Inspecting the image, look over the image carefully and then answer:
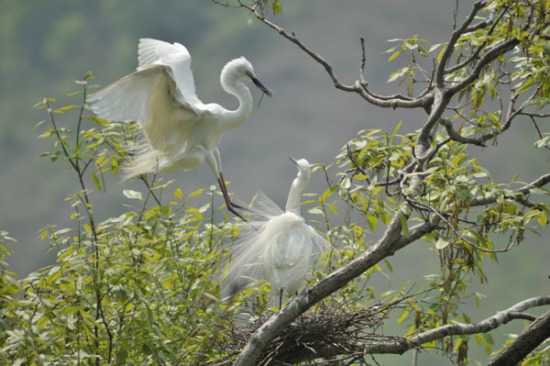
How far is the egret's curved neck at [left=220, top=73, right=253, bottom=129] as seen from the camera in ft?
10.5

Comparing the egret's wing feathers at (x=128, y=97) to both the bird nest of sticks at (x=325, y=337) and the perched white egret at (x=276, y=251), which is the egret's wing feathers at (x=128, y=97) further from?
the bird nest of sticks at (x=325, y=337)

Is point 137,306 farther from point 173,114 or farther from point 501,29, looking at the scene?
point 501,29

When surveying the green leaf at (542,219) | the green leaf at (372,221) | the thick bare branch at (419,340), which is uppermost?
the green leaf at (372,221)

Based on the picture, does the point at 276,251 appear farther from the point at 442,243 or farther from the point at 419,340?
the point at 442,243

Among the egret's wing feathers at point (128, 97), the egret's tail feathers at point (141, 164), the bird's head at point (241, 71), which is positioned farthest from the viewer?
the bird's head at point (241, 71)

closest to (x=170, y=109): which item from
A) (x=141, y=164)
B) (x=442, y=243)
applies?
(x=141, y=164)

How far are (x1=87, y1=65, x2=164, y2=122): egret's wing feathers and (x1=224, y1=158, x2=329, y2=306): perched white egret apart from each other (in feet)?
1.98

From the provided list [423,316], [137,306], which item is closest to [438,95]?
[423,316]

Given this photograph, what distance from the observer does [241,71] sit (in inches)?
125

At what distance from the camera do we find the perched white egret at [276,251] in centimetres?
271

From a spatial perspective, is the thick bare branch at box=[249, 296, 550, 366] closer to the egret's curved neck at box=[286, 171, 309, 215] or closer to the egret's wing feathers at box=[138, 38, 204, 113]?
the egret's curved neck at box=[286, 171, 309, 215]

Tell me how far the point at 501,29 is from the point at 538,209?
0.64 m

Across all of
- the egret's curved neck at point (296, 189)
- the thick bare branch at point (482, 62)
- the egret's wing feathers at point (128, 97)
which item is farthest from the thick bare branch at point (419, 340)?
the egret's wing feathers at point (128, 97)

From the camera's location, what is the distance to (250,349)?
1904 millimetres
